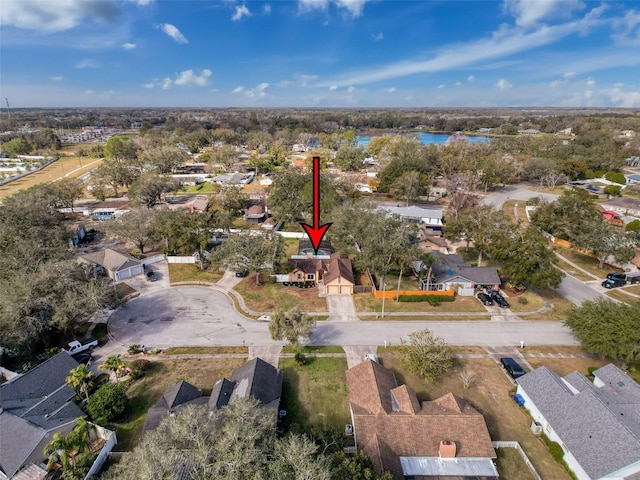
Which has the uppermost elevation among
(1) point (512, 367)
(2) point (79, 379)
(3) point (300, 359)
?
(2) point (79, 379)

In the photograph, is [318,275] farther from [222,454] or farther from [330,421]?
[222,454]

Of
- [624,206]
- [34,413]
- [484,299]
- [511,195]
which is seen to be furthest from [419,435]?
[511,195]

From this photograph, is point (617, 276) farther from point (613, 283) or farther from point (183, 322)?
point (183, 322)

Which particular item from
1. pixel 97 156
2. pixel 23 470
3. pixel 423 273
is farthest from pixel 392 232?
pixel 97 156

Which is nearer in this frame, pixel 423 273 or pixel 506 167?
pixel 423 273

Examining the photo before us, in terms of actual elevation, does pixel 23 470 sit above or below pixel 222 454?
below

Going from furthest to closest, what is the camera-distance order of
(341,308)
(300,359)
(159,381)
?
(341,308)
(300,359)
(159,381)
